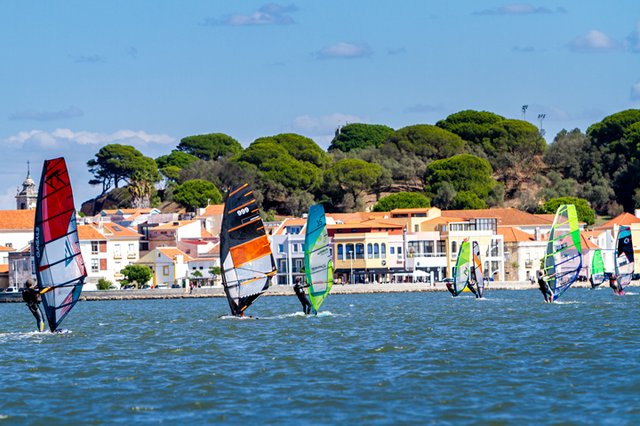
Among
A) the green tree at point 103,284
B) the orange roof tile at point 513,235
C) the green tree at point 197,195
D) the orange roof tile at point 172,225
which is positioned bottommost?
the green tree at point 103,284

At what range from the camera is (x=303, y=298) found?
169 feet

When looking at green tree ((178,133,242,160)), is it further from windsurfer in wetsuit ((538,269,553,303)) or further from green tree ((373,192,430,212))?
windsurfer in wetsuit ((538,269,553,303))

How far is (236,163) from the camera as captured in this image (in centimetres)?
16075

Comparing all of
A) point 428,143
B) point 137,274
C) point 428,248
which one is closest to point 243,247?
point 137,274

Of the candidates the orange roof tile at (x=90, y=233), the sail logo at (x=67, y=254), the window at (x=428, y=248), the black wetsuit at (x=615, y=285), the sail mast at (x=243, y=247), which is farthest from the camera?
the window at (x=428, y=248)

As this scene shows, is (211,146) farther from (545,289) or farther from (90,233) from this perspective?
(545,289)

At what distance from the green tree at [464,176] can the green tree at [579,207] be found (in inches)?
276

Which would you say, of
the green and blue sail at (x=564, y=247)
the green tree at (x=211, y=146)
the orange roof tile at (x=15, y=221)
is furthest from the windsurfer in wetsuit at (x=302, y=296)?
the green tree at (x=211, y=146)

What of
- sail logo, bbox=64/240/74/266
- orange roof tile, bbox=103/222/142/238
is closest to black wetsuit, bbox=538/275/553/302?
sail logo, bbox=64/240/74/266

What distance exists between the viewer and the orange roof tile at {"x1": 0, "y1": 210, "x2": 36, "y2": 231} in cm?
13088

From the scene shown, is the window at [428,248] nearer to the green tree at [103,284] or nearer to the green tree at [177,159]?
the green tree at [103,284]

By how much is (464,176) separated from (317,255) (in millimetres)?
102621

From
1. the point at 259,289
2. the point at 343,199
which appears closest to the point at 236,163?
the point at 343,199

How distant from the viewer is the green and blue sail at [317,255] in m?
50.2
